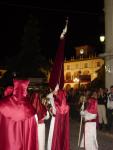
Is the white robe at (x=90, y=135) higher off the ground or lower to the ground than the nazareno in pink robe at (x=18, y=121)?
lower

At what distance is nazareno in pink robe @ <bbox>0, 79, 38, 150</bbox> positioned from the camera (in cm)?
809

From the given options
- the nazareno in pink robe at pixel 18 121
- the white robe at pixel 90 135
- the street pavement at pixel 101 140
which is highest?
the nazareno in pink robe at pixel 18 121

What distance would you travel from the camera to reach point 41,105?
1016cm

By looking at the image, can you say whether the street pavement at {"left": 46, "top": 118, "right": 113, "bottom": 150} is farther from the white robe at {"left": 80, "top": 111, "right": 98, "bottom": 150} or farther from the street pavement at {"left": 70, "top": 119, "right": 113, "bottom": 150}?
the white robe at {"left": 80, "top": 111, "right": 98, "bottom": 150}

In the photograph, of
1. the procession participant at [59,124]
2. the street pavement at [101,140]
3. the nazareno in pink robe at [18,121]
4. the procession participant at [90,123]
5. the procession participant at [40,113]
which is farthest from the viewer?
the street pavement at [101,140]

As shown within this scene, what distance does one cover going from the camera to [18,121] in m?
8.23

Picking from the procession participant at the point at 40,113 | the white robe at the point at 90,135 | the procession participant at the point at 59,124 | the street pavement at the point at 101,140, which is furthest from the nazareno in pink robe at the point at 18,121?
the street pavement at the point at 101,140

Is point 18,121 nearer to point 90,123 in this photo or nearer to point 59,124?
point 59,124

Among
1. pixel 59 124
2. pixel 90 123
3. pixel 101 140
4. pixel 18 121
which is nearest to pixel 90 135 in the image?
pixel 90 123

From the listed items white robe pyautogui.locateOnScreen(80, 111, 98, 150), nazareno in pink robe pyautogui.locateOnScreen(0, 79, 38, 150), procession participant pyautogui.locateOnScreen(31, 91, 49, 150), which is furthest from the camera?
white robe pyautogui.locateOnScreen(80, 111, 98, 150)

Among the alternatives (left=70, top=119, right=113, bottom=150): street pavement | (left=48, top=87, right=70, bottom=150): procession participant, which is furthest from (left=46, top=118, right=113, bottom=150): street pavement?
(left=48, top=87, right=70, bottom=150): procession participant

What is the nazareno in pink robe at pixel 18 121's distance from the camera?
26.6ft

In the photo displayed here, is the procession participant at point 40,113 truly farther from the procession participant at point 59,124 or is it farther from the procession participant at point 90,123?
the procession participant at point 90,123

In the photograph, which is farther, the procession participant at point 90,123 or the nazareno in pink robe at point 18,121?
the procession participant at point 90,123
